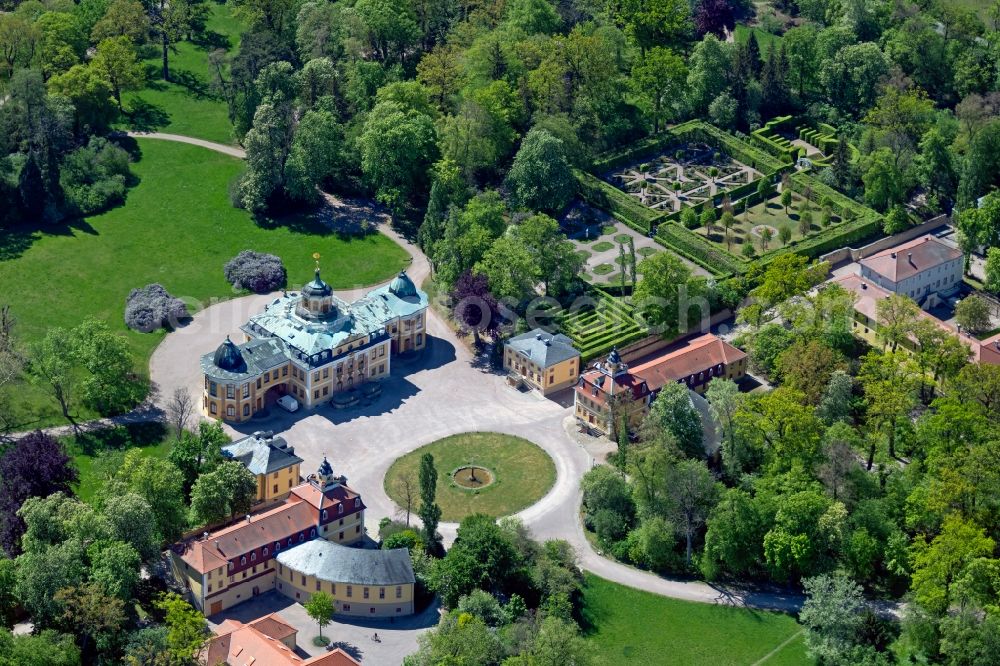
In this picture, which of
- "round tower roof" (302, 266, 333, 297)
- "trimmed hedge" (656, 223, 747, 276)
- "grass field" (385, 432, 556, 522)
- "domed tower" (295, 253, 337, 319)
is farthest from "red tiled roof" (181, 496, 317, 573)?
"trimmed hedge" (656, 223, 747, 276)

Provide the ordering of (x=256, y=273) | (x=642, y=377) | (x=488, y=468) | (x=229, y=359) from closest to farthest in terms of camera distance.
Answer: (x=488, y=468), (x=229, y=359), (x=642, y=377), (x=256, y=273)

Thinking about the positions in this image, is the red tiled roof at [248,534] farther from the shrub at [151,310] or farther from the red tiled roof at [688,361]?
the red tiled roof at [688,361]

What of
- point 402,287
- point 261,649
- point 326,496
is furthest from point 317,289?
point 261,649

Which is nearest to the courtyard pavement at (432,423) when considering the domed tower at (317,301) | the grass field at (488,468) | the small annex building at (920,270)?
the grass field at (488,468)

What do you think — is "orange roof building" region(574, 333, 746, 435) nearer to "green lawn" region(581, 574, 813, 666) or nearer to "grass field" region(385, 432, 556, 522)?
"grass field" region(385, 432, 556, 522)

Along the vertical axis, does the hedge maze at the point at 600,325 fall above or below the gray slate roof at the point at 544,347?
below

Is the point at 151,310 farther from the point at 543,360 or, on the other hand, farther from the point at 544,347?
the point at 543,360
